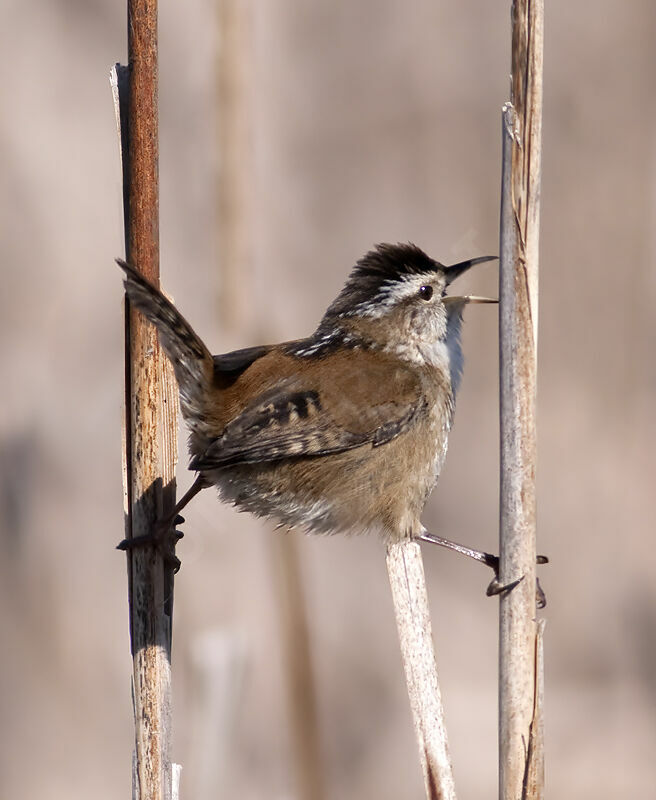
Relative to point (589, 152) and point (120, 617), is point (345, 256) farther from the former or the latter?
point (120, 617)

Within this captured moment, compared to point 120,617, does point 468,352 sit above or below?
above

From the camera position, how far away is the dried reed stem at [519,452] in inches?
61.1

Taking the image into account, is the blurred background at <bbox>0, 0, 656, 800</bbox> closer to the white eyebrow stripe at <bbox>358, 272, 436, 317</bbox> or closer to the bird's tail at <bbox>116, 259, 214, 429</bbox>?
the white eyebrow stripe at <bbox>358, 272, 436, 317</bbox>

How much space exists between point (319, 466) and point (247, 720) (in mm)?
1227

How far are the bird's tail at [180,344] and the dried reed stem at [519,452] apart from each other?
59 cm

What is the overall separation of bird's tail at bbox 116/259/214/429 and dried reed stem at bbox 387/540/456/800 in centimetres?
57

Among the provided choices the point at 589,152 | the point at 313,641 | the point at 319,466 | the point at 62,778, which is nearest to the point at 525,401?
the point at 319,466

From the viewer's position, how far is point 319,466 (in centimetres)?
213

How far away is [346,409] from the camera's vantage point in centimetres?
215

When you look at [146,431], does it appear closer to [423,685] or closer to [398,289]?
[423,685]

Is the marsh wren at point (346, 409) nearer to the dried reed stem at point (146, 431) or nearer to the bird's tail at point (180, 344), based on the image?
the bird's tail at point (180, 344)

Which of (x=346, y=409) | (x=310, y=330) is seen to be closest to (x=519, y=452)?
(x=346, y=409)

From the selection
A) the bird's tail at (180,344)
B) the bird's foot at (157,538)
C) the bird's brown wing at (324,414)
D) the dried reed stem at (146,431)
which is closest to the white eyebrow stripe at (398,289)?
the bird's brown wing at (324,414)

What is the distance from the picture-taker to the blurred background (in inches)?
114
